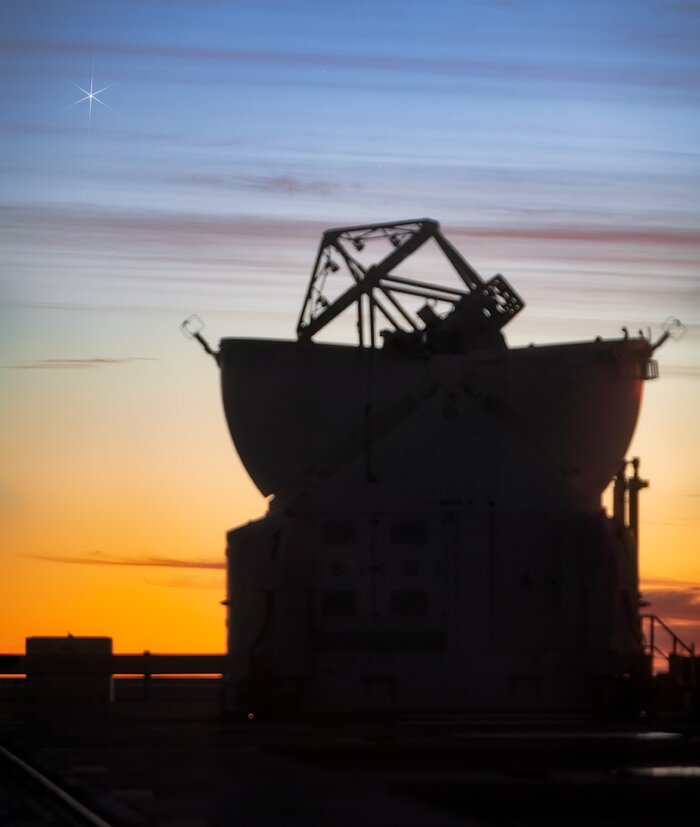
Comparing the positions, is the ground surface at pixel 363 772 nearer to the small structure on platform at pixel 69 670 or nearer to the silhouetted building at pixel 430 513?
the silhouetted building at pixel 430 513

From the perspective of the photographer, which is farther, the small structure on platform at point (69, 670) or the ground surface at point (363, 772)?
the small structure on platform at point (69, 670)

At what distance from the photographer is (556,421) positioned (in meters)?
40.0

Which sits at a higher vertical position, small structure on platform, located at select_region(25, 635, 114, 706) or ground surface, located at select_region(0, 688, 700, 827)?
small structure on platform, located at select_region(25, 635, 114, 706)

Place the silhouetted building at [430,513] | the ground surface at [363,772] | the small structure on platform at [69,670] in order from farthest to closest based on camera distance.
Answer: the small structure on platform at [69,670], the silhouetted building at [430,513], the ground surface at [363,772]

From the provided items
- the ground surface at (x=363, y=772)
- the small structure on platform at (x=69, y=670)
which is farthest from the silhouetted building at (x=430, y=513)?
the small structure on platform at (x=69, y=670)

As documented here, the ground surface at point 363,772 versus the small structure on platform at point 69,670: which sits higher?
the small structure on platform at point 69,670

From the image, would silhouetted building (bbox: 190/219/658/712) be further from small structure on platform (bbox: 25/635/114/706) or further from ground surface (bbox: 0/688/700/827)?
small structure on platform (bbox: 25/635/114/706)

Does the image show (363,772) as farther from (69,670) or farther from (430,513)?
(69,670)

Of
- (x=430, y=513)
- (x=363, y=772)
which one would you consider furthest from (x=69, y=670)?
(x=363, y=772)

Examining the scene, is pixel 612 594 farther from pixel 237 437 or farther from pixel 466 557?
pixel 237 437

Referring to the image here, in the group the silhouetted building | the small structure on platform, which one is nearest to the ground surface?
the silhouetted building

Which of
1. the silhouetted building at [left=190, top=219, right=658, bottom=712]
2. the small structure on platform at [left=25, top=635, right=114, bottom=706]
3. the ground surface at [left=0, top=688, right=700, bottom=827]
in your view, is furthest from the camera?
the small structure on platform at [left=25, top=635, right=114, bottom=706]

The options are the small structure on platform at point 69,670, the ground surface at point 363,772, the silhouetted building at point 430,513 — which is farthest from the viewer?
the small structure on platform at point 69,670

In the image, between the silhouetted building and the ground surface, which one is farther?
the silhouetted building
